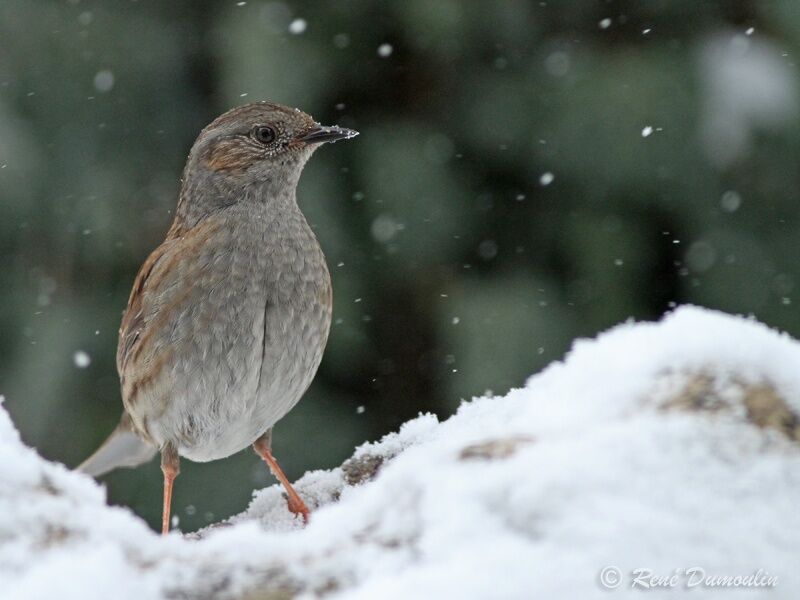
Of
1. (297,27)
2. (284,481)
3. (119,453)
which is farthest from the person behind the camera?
(297,27)

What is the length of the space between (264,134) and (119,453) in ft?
4.39

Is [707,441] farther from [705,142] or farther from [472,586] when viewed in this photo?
[705,142]

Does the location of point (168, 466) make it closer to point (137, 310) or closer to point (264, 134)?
point (137, 310)

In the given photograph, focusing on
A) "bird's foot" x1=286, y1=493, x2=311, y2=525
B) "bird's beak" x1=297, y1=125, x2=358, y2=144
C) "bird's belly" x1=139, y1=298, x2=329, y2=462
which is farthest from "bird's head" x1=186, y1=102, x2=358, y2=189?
"bird's foot" x1=286, y1=493, x2=311, y2=525

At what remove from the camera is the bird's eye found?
11.6ft

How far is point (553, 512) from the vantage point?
1.48 metres

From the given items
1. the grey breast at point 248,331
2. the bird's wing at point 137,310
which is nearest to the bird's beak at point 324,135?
the grey breast at point 248,331

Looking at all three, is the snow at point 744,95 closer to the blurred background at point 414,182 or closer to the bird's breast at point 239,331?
the blurred background at point 414,182

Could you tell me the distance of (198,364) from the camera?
3270mm

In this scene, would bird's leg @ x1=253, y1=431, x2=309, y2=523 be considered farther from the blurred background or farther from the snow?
the snow

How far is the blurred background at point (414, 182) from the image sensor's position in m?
4.04

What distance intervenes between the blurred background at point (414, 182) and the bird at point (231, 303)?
543 mm

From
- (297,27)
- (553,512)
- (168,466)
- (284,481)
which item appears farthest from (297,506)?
(297,27)

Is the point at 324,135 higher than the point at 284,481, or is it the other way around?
the point at 324,135
